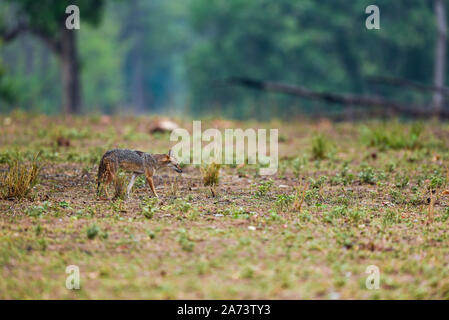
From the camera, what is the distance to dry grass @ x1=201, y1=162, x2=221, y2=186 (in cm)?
821

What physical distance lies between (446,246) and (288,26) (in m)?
29.7

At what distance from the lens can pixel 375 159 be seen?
35.5 feet

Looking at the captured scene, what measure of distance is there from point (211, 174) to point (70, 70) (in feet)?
56.0

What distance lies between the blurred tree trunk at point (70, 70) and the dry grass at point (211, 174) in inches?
625

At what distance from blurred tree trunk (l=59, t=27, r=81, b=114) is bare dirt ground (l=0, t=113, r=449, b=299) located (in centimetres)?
1425

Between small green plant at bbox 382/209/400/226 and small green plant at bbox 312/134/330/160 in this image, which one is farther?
small green plant at bbox 312/134/330/160

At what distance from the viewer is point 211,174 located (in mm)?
8203

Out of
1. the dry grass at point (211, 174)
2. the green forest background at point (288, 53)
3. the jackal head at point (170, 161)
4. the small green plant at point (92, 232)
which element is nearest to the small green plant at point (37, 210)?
the small green plant at point (92, 232)

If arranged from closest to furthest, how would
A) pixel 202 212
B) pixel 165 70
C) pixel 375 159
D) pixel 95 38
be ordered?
pixel 202 212 → pixel 375 159 → pixel 95 38 → pixel 165 70

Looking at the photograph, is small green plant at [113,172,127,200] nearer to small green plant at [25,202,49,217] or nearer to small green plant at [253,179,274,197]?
small green plant at [25,202,49,217]

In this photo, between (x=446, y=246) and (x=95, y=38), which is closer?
(x=446, y=246)

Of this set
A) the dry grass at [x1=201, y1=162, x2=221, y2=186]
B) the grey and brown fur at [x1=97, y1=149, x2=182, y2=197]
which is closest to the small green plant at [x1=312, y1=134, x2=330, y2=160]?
the dry grass at [x1=201, y1=162, x2=221, y2=186]
